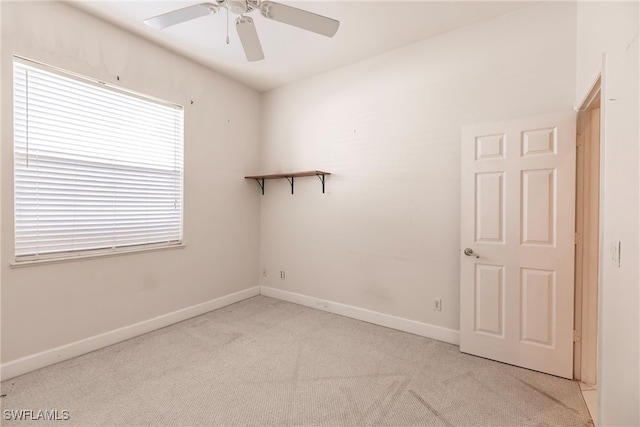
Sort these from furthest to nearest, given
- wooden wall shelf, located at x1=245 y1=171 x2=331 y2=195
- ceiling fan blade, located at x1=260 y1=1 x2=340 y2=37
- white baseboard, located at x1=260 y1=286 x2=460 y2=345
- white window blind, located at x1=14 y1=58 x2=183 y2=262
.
→ wooden wall shelf, located at x1=245 y1=171 x2=331 y2=195, white baseboard, located at x1=260 y1=286 x2=460 y2=345, white window blind, located at x1=14 y1=58 x2=183 y2=262, ceiling fan blade, located at x1=260 y1=1 x2=340 y2=37

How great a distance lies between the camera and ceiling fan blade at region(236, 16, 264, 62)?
1.85 metres

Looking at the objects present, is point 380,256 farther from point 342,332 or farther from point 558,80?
point 558,80

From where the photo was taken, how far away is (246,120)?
4043mm

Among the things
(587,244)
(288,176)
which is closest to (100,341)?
(288,176)

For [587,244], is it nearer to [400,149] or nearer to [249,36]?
[400,149]

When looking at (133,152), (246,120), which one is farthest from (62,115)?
(246,120)

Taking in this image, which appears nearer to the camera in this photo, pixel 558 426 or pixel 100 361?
pixel 558 426

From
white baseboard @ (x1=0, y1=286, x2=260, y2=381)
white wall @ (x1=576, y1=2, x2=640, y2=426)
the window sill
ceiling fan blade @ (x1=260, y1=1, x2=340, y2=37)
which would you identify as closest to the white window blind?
the window sill

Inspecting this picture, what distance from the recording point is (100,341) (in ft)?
8.59

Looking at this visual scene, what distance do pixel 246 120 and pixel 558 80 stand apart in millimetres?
3379

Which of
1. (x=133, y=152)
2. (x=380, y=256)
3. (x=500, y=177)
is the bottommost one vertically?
(x=380, y=256)

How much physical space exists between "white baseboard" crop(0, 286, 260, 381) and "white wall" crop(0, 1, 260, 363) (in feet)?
0.14

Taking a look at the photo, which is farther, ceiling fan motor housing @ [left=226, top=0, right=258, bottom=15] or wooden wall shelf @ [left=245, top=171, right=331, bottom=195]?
wooden wall shelf @ [left=245, top=171, right=331, bottom=195]

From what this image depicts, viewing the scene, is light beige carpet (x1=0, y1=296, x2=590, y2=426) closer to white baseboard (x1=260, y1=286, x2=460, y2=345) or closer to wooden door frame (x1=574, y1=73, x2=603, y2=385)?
white baseboard (x1=260, y1=286, x2=460, y2=345)
